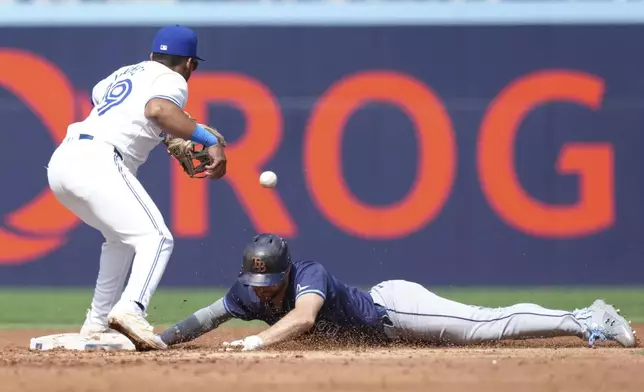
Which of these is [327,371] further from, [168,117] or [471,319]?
[168,117]

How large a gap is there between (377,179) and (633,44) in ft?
8.42

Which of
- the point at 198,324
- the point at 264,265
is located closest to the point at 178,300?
the point at 198,324

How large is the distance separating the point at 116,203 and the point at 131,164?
340mm

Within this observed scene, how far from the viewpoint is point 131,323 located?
16.4 ft

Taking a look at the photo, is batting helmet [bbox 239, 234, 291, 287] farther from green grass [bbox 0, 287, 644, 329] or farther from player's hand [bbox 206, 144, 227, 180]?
green grass [bbox 0, 287, 644, 329]

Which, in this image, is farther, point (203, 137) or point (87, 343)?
point (87, 343)

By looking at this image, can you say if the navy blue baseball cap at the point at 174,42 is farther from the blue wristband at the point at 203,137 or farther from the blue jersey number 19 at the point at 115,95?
the blue wristband at the point at 203,137

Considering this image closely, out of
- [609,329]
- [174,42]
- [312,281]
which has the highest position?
[174,42]

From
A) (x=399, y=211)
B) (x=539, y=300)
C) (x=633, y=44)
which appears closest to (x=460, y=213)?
(x=399, y=211)

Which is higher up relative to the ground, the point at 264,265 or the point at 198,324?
the point at 264,265

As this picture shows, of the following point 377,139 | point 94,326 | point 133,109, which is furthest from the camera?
point 377,139

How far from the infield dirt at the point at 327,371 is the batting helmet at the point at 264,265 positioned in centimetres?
33

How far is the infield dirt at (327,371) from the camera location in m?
4.27

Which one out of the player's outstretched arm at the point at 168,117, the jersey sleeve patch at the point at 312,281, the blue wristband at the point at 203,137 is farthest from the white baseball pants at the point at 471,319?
the player's outstretched arm at the point at 168,117
